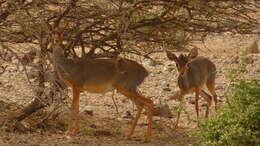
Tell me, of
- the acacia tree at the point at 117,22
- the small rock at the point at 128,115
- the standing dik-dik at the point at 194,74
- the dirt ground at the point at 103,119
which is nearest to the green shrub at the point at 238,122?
the dirt ground at the point at 103,119

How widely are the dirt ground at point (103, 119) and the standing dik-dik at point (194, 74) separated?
1.16 feet

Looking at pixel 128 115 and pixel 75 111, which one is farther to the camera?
pixel 128 115

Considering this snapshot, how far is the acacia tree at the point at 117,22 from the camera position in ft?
27.7

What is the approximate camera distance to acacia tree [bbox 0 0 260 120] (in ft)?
27.7

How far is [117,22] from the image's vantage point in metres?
9.05

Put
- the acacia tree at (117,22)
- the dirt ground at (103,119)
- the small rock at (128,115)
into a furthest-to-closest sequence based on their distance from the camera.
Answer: the small rock at (128,115)
the dirt ground at (103,119)
the acacia tree at (117,22)

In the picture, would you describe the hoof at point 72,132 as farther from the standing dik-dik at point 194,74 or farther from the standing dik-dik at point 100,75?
the standing dik-dik at point 194,74

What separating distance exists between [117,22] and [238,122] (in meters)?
2.78

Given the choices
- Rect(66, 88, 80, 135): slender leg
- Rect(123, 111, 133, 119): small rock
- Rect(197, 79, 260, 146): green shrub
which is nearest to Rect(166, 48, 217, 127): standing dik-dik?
Rect(123, 111, 133, 119): small rock

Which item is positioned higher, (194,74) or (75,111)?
(194,74)

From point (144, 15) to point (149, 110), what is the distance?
119 cm

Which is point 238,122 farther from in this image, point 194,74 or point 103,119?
point 194,74

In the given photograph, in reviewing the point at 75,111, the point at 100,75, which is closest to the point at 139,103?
the point at 100,75

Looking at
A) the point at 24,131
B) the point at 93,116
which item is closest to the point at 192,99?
the point at 93,116
